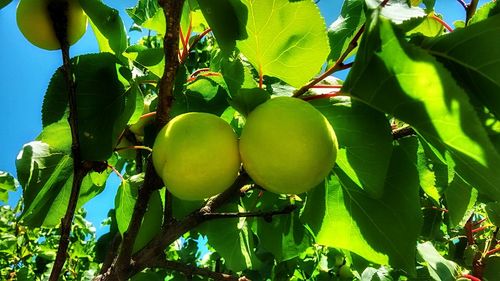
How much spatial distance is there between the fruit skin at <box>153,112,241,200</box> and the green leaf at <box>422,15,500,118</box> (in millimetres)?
398

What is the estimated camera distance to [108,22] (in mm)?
1058

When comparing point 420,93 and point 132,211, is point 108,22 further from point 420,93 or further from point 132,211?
point 420,93

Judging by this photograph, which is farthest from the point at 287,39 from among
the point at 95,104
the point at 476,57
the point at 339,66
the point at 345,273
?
the point at 345,273

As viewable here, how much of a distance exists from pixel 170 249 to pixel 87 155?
226 centimetres

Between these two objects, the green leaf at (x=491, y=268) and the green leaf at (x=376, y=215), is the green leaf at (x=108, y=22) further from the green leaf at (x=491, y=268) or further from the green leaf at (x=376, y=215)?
the green leaf at (x=491, y=268)

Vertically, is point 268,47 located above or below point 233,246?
above

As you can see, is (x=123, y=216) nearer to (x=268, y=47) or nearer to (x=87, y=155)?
(x=87, y=155)

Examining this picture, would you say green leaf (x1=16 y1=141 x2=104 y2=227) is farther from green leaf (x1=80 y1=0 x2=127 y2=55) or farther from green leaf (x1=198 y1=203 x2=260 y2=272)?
green leaf (x1=198 y1=203 x2=260 y2=272)

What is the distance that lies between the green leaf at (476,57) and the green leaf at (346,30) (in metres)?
0.30

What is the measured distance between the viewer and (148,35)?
3.07 meters

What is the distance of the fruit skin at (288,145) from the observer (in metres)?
0.79

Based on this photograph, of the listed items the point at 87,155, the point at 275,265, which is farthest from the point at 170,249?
the point at 87,155

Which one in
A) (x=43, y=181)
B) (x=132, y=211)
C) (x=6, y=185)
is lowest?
(x=6, y=185)

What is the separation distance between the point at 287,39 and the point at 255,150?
10.9 inches
